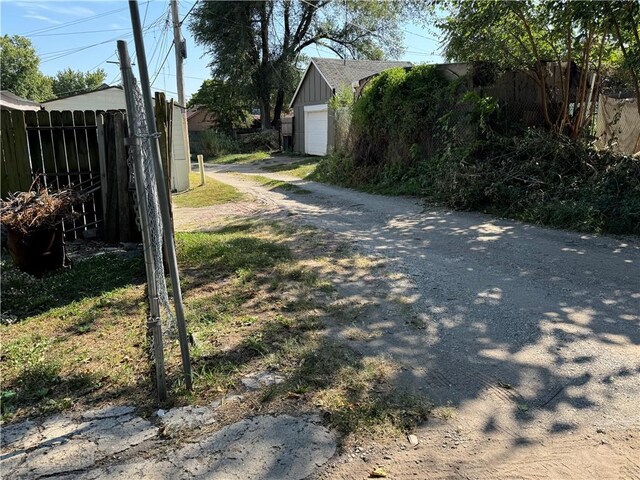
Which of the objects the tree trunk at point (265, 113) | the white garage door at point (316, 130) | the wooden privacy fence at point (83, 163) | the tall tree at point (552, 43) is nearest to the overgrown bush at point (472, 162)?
the tall tree at point (552, 43)

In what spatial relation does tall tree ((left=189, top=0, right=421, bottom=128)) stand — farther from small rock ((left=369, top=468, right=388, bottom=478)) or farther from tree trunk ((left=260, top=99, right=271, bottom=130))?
small rock ((left=369, top=468, right=388, bottom=478))

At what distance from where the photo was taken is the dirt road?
2.35 m

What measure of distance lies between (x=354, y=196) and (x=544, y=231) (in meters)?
5.32

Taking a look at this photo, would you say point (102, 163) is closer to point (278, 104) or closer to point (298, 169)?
point (298, 169)

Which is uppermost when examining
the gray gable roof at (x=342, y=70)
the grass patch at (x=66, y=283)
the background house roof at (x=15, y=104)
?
the gray gable roof at (x=342, y=70)

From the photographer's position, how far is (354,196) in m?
11.7

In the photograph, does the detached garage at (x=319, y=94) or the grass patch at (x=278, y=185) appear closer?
the grass patch at (x=278, y=185)

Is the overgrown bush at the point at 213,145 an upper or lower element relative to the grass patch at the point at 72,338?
upper

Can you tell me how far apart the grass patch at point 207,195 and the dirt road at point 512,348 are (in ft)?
19.8

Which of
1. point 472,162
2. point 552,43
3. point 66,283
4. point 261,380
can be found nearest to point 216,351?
point 261,380

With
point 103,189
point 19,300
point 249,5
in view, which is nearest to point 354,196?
point 103,189

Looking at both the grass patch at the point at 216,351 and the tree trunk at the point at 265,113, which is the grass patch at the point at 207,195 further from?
the tree trunk at the point at 265,113

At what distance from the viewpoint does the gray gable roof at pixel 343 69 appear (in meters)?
25.8

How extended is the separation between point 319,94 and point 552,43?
18.1 m
